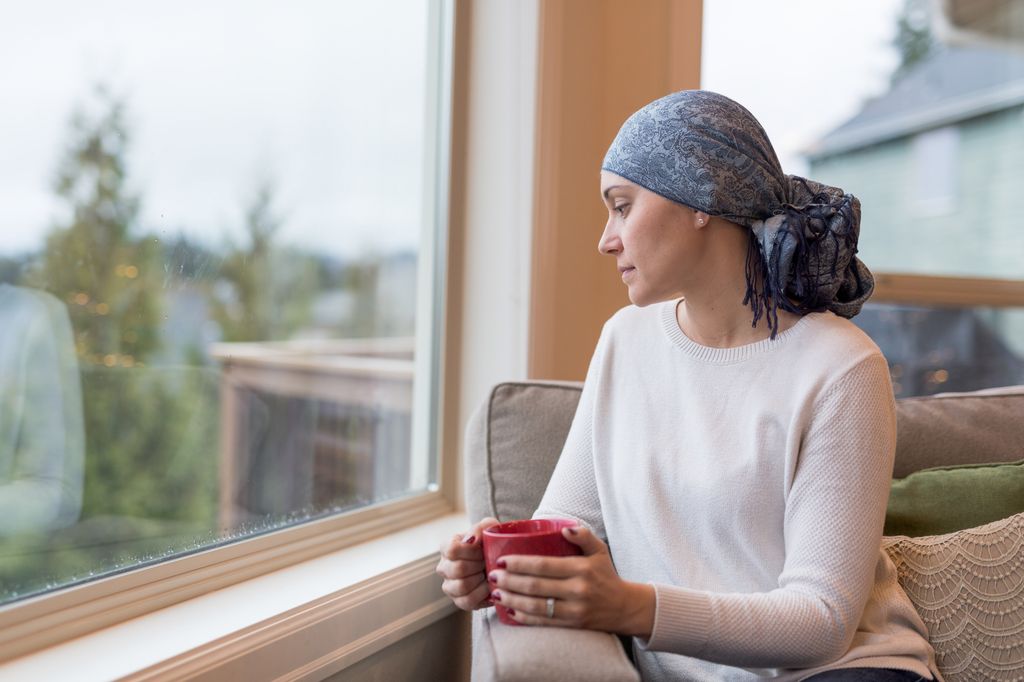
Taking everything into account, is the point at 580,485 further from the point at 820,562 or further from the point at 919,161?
the point at 919,161

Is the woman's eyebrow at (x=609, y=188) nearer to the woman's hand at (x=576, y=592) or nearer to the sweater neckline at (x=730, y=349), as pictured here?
the sweater neckline at (x=730, y=349)

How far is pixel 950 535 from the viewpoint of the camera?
137 centimetres

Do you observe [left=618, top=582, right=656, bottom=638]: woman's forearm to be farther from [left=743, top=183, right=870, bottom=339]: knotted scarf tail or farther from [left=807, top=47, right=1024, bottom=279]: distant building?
[left=807, top=47, right=1024, bottom=279]: distant building

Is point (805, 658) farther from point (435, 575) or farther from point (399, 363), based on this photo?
point (399, 363)

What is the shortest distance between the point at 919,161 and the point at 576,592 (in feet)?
7.94

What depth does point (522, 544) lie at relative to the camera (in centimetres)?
108

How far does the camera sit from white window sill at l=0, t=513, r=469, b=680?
45.3 inches

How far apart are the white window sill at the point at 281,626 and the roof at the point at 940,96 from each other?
1.93 meters

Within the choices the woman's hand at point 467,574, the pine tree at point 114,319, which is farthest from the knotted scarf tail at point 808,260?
the pine tree at point 114,319

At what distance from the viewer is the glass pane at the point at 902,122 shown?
2611 mm

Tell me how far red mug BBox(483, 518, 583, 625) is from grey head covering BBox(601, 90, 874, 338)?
1.53 ft

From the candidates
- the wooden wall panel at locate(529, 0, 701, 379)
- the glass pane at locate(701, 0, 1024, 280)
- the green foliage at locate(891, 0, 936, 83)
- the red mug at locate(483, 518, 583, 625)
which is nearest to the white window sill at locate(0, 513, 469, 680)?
the red mug at locate(483, 518, 583, 625)

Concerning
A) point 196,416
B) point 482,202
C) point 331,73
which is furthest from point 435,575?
point 331,73

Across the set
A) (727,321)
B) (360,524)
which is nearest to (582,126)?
(727,321)
